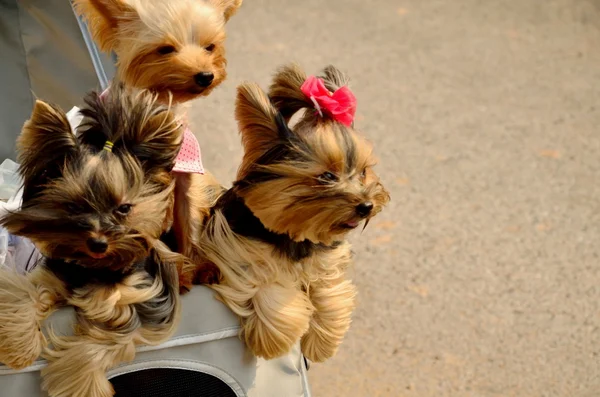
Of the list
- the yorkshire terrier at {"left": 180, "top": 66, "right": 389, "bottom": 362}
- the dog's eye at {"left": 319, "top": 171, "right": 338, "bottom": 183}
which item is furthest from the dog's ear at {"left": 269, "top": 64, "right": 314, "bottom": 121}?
the dog's eye at {"left": 319, "top": 171, "right": 338, "bottom": 183}

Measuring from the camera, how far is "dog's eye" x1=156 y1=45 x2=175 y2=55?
1352 mm

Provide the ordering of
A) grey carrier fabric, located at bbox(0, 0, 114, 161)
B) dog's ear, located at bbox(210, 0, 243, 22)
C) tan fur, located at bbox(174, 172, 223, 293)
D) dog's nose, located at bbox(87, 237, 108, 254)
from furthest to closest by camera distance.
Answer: grey carrier fabric, located at bbox(0, 0, 114, 161) → dog's ear, located at bbox(210, 0, 243, 22) → tan fur, located at bbox(174, 172, 223, 293) → dog's nose, located at bbox(87, 237, 108, 254)

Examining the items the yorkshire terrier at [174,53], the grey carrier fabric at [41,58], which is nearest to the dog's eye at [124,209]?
the yorkshire terrier at [174,53]

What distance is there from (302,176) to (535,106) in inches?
66.2

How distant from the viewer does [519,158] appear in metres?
2.41

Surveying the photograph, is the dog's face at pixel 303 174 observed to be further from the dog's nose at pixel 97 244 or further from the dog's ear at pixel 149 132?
the dog's nose at pixel 97 244

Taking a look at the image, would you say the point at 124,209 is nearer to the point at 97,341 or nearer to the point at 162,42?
the point at 97,341

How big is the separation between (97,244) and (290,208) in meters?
0.27

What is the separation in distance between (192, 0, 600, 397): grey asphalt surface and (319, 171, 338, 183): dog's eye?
30.2 inches

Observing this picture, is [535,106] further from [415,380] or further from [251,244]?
[251,244]

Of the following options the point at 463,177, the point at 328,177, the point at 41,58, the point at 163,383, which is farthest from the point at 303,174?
the point at 463,177

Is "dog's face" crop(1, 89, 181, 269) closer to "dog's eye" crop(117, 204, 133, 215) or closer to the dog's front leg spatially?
"dog's eye" crop(117, 204, 133, 215)

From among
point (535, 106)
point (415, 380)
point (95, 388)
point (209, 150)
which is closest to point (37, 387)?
point (95, 388)

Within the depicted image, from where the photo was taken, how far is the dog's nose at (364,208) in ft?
3.76
